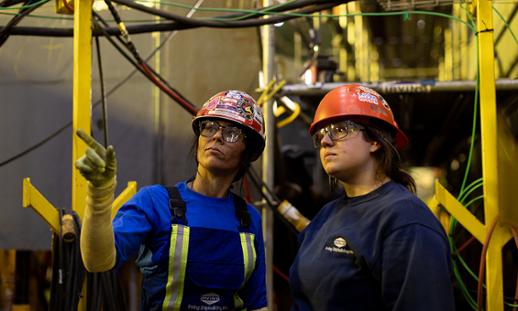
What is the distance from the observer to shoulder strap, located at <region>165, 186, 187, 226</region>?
9.36ft

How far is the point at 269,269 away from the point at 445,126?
12.8 ft

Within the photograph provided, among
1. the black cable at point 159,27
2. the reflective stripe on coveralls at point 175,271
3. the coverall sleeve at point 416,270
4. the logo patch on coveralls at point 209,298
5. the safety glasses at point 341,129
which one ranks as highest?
the black cable at point 159,27

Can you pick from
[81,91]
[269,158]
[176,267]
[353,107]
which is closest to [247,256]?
[176,267]

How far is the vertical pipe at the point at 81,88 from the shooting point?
3.28 m

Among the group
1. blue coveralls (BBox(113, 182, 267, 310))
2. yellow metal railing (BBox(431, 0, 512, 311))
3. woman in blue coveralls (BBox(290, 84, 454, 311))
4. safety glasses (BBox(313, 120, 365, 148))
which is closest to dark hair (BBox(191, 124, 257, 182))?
blue coveralls (BBox(113, 182, 267, 310))

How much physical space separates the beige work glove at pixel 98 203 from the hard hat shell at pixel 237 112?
0.93m

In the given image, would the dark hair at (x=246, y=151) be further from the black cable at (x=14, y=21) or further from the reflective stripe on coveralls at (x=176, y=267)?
the black cable at (x=14, y=21)

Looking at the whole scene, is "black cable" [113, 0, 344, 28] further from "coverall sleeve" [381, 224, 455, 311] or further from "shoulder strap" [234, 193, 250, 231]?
"coverall sleeve" [381, 224, 455, 311]

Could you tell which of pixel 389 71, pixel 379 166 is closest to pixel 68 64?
pixel 379 166

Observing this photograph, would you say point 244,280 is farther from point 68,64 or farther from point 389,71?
point 389,71

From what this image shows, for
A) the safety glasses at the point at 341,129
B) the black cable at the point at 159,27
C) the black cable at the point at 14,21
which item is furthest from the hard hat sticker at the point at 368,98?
the black cable at the point at 14,21

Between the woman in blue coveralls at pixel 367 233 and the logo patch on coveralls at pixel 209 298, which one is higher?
the woman in blue coveralls at pixel 367 233

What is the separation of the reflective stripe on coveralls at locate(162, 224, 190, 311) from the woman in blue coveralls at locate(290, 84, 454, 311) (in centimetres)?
56

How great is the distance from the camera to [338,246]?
238 cm
